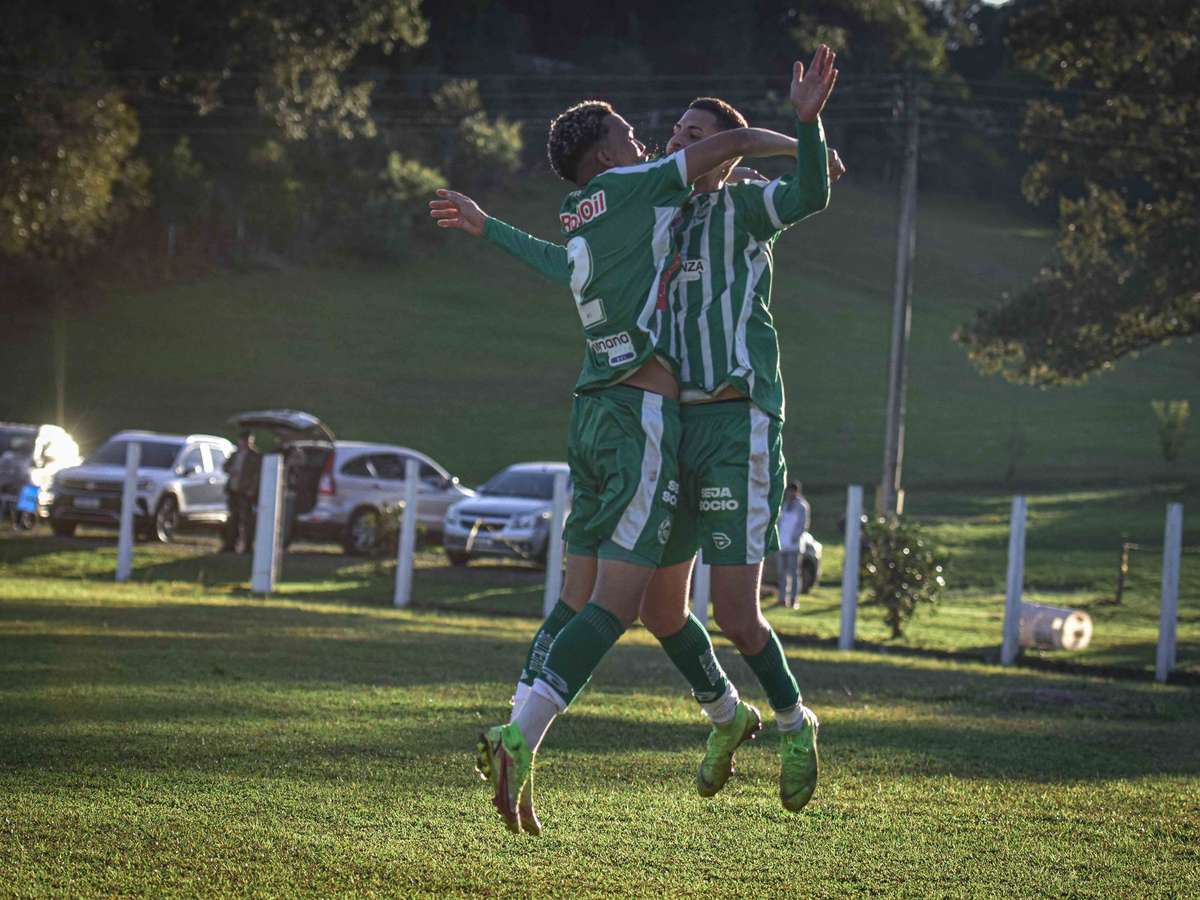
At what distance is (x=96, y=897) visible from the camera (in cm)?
466

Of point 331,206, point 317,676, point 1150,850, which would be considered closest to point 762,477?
point 1150,850

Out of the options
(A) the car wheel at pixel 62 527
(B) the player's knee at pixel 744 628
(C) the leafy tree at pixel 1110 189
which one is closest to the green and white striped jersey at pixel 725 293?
(B) the player's knee at pixel 744 628

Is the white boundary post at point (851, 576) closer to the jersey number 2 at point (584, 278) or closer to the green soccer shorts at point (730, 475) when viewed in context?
the green soccer shorts at point (730, 475)

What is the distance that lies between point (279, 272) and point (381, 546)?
170 feet

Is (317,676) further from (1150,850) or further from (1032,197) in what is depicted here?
(1032,197)

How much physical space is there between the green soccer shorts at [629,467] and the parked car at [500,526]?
22.5m

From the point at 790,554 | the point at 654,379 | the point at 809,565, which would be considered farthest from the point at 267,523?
the point at 654,379

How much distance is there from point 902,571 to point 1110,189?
1462 centimetres

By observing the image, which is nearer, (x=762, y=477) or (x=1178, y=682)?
(x=762, y=477)

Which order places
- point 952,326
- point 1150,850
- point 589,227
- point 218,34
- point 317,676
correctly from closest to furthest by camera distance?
point 589,227 → point 1150,850 → point 317,676 → point 218,34 → point 952,326

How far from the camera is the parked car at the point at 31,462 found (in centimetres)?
3094

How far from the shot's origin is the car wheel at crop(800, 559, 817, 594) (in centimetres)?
2998

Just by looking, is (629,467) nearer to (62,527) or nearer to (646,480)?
(646,480)

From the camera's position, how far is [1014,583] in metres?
17.4
